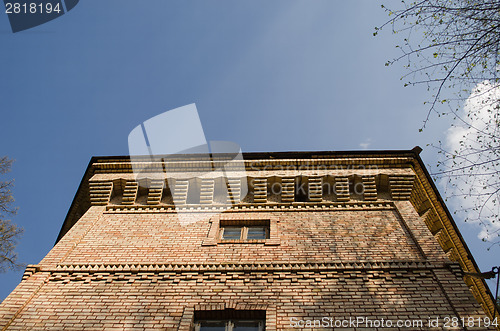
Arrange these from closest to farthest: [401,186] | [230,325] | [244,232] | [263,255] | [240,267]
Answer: [230,325] < [240,267] < [263,255] < [244,232] < [401,186]

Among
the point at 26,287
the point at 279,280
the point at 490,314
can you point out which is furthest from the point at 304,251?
the point at 490,314

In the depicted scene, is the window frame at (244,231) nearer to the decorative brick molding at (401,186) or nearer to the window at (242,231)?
the window at (242,231)

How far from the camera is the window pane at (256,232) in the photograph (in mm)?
9469

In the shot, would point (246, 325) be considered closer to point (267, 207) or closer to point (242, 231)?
point (242, 231)

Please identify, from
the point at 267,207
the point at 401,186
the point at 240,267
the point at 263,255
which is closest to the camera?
the point at 240,267

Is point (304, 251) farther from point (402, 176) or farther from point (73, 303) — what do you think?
point (73, 303)

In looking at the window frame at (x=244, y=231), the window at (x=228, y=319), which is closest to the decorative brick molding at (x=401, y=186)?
the window frame at (x=244, y=231)

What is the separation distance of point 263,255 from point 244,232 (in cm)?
124

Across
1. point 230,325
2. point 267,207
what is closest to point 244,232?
point 267,207

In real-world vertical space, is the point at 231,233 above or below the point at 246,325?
above

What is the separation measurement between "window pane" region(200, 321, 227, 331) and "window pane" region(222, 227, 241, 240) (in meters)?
2.59

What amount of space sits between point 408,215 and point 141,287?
20.1 ft

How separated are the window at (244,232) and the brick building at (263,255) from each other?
1.1 inches

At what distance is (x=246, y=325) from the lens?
6992 mm
